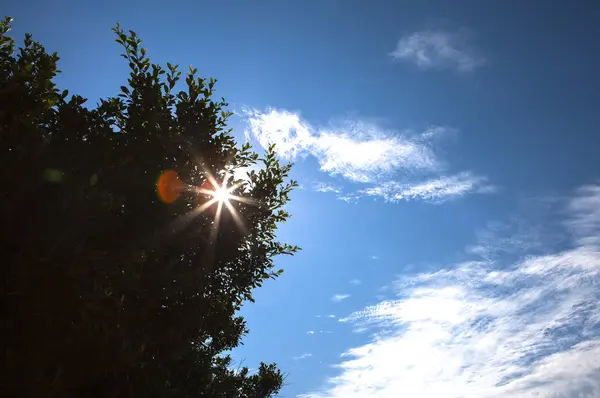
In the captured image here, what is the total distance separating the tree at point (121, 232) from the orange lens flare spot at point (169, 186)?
0.11ft

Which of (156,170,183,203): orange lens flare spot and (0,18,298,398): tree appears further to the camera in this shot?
(156,170,183,203): orange lens flare spot

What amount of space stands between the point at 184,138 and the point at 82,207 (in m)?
4.67

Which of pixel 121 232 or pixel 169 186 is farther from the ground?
pixel 169 186

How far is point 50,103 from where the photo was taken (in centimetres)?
852

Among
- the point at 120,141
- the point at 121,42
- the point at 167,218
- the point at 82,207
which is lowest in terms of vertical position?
the point at 82,207

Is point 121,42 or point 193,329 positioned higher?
point 121,42

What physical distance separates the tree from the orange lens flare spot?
0.11 feet

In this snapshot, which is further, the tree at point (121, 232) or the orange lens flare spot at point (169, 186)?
the orange lens flare spot at point (169, 186)

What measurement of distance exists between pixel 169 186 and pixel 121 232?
1647 mm

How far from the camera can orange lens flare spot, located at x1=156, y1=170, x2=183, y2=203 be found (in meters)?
8.92

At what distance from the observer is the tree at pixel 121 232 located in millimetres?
5703

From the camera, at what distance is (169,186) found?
9.20 metres

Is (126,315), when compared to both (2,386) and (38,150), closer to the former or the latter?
(2,386)

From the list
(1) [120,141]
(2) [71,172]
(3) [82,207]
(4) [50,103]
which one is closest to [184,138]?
(1) [120,141]
